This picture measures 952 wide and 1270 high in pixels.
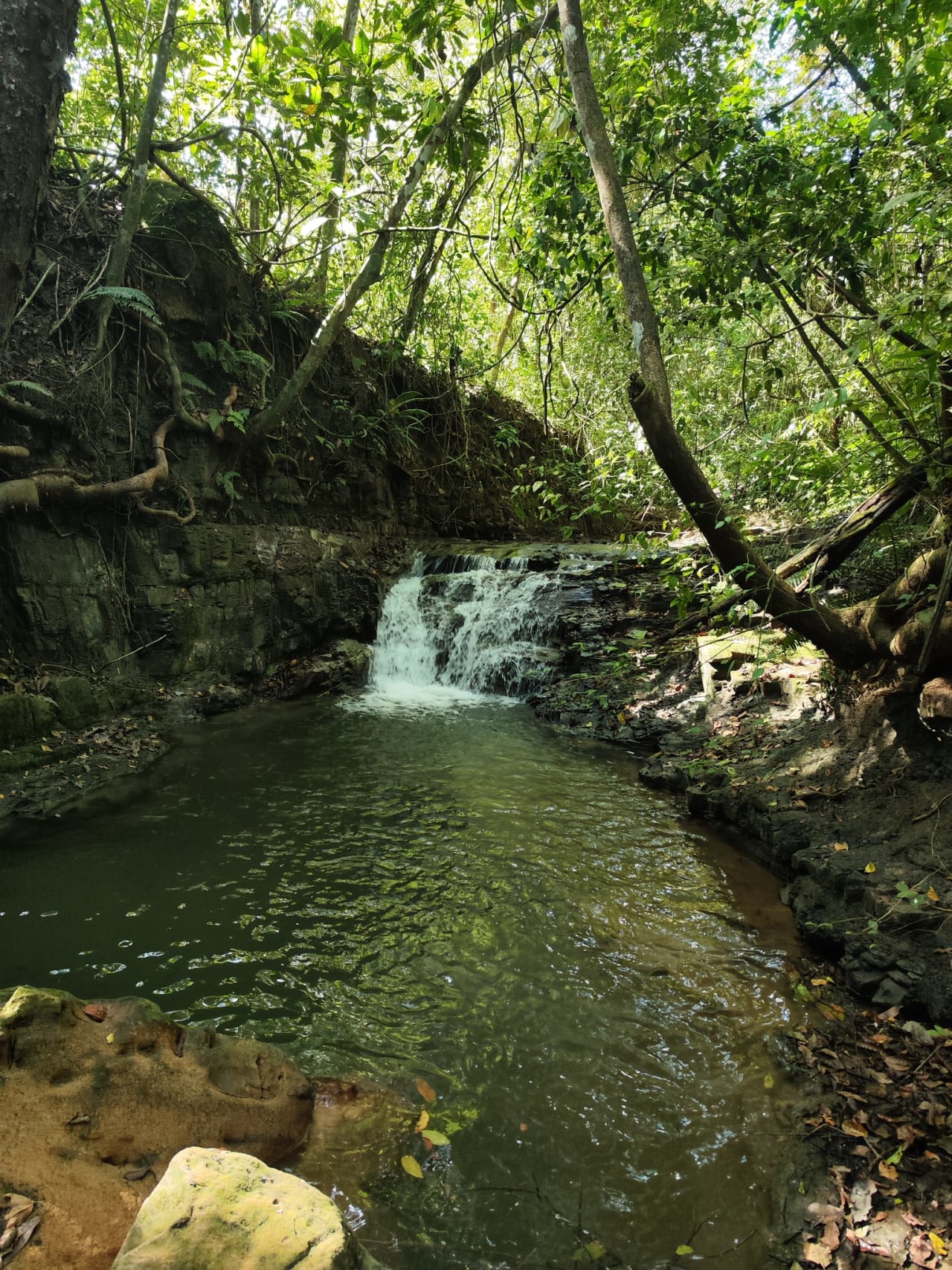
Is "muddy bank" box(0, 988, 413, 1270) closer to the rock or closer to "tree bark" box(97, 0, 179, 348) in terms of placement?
the rock

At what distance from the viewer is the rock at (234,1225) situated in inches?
56.2

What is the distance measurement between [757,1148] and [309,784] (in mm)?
4686

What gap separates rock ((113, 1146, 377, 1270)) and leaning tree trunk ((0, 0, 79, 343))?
8.20 m

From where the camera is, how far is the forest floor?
2.29m

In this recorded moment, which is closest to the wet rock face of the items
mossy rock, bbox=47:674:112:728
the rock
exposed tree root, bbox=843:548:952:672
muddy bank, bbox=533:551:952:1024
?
the rock

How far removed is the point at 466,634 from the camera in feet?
35.8

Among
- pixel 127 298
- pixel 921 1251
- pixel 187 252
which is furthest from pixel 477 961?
pixel 187 252

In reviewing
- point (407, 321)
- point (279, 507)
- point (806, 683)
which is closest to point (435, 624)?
point (279, 507)

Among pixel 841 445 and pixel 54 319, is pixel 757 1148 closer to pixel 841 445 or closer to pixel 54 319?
pixel 841 445

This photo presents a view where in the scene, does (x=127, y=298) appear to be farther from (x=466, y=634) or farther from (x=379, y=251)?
(x=466, y=634)

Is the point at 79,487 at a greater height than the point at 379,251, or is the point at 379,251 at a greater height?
the point at 379,251

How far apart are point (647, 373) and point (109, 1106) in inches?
176

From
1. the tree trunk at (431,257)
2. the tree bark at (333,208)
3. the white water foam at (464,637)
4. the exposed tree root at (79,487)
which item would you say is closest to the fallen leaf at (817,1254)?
the tree trunk at (431,257)

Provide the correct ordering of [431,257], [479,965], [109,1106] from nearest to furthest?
[109,1106] → [479,965] → [431,257]
